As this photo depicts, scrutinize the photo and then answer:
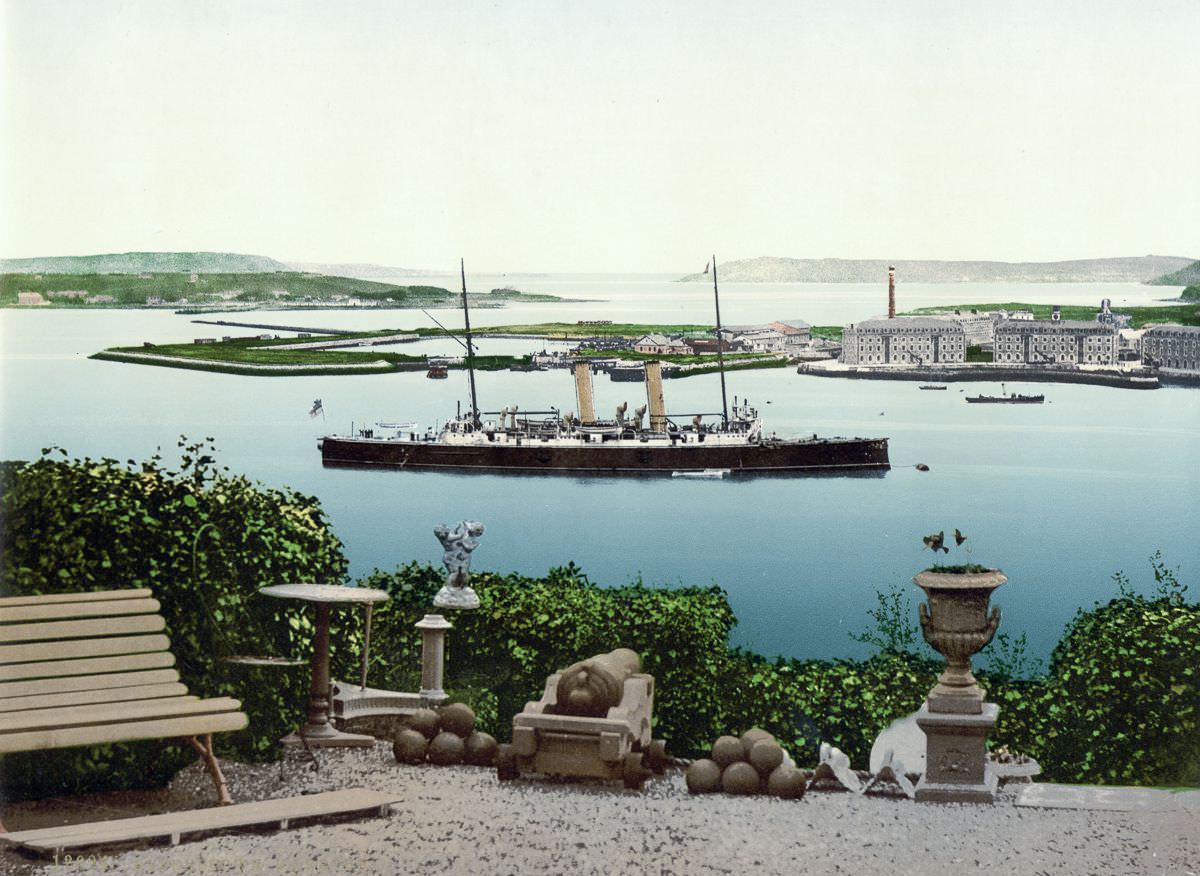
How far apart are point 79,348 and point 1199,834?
5637 mm

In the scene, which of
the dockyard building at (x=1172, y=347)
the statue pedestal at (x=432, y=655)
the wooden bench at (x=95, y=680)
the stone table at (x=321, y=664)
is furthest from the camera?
the dockyard building at (x=1172, y=347)

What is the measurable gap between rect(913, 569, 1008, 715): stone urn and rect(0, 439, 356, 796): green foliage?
8.11ft

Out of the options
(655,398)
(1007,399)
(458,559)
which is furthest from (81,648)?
(1007,399)

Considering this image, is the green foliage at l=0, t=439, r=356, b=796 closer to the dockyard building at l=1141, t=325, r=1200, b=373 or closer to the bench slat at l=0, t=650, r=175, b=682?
the bench slat at l=0, t=650, r=175, b=682

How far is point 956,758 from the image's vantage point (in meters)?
5.71

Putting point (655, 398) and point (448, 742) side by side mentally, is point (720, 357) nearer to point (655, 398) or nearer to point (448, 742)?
point (655, 398)

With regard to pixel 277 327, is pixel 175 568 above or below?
below

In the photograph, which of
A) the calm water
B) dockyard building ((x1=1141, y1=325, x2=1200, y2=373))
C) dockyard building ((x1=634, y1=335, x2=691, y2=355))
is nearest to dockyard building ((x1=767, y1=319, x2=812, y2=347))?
the calm water

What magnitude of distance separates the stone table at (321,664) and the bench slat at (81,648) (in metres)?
0.51

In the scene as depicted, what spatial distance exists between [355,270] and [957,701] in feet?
13.7

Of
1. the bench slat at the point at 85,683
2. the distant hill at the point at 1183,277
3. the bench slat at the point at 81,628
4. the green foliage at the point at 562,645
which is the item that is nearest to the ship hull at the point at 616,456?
the green foliage at the point at 562,645

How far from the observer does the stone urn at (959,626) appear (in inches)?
224

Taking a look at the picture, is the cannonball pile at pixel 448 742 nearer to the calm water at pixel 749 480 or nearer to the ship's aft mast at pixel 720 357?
the calm water at pixel 749 480

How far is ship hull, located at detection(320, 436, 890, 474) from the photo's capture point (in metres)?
8.04
